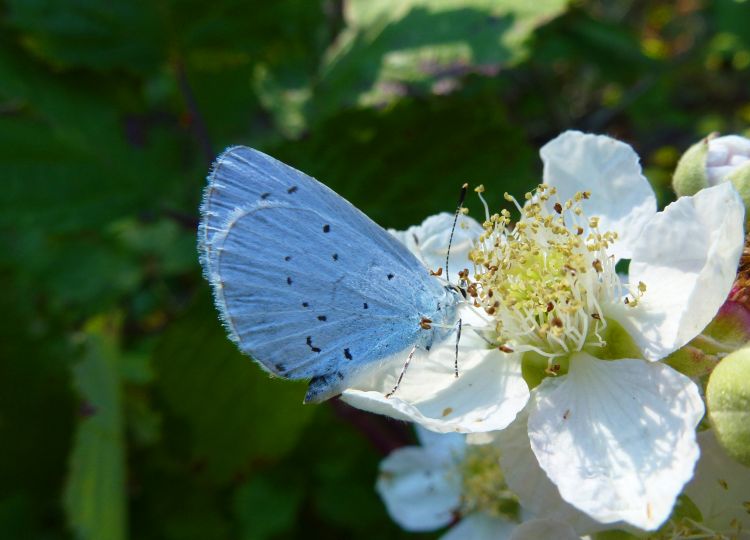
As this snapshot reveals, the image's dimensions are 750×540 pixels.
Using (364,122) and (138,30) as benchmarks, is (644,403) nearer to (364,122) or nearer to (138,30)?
(364,122)

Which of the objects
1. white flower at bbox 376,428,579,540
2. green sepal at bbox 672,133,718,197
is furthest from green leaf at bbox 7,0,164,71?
green sepal at bbox 672,133,718,197

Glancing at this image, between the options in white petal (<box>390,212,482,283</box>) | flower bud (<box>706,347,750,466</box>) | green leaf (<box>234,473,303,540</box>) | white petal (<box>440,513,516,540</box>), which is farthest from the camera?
green leaf (<box>234,473,303,540</box>)

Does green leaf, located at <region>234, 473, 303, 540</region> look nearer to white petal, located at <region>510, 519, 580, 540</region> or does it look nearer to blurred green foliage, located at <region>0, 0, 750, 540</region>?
blurred green foliage, located at <region>0, 0, 750, 540</region>

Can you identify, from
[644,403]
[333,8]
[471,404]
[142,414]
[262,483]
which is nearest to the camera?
[644,403]

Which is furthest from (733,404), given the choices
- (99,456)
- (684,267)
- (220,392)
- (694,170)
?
(99,456)

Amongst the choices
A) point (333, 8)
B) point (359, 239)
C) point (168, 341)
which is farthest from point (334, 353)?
point (333, 8)

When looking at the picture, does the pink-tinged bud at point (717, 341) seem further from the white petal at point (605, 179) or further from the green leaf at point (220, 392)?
the green leaf at point (220, 392)

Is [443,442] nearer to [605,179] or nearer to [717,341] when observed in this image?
[605,179]
